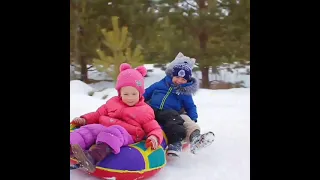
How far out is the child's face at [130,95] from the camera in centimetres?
141

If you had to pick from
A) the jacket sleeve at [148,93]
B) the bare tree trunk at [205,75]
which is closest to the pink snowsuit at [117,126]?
the jacket sleeve at [148,93]

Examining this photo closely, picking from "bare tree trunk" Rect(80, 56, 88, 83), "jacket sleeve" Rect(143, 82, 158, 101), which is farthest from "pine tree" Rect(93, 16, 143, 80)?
"jacket sleeve" Rect(143, 82, 158, 101)

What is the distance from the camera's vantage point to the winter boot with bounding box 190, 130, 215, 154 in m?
1.48

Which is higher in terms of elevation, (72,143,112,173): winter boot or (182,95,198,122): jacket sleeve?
(182,95,198,122): jacket sleeve

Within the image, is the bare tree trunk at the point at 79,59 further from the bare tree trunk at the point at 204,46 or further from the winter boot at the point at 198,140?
the winter boot at the point at 198,140

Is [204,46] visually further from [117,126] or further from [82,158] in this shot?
[82,158]

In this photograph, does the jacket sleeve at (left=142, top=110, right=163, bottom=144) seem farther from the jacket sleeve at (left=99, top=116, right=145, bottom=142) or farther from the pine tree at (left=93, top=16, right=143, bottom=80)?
the pine tree at (left=93, top=16, right=143, bottom=80)

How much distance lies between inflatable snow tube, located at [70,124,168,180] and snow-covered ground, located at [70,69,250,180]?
0.15ft

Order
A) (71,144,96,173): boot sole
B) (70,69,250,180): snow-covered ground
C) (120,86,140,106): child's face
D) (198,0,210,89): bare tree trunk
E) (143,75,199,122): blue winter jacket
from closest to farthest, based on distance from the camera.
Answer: (71,144,96,173): boot sole
(70,69,250,180): snow-covered ground
(120,86,140,106): child's face
(143,75,199,122): blue winter jacket
(198,0,210,89): bare tree trunk

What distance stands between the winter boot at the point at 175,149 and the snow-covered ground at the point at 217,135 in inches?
1.2
